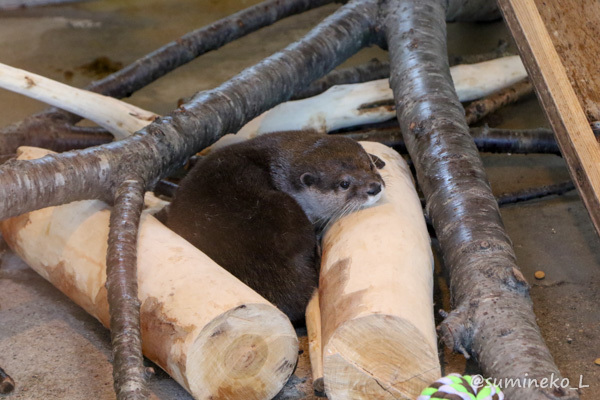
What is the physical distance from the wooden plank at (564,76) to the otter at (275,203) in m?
0.71

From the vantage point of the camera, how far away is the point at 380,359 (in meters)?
2.13

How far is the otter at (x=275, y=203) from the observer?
2.63 m

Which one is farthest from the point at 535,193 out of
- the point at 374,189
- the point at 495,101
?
the point at 374,189

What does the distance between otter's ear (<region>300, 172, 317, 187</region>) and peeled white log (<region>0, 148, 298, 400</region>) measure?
22.6 inches

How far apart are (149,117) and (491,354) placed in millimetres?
2199

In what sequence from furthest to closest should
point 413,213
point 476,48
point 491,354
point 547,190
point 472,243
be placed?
point 476,48
point 547,190
point 413,213
point 472,243
point 491,354

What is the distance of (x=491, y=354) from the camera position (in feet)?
7.11

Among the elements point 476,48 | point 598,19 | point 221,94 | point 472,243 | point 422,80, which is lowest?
point 472,243

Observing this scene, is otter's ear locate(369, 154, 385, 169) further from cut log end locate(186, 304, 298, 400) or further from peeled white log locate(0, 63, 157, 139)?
peeled white log locate(0, 63, 157, 139)

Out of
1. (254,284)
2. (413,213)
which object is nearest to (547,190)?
(413,213)

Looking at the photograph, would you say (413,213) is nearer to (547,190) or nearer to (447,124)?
(447,124)

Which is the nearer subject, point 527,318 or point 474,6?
point 527,318

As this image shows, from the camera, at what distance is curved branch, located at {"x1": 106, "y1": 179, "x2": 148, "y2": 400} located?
81.8 inches

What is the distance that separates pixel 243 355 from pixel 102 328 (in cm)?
75
